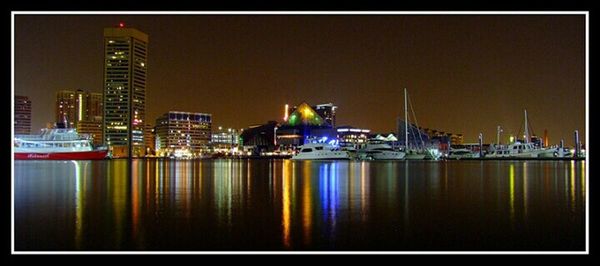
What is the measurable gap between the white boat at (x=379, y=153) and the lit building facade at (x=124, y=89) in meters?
79.9

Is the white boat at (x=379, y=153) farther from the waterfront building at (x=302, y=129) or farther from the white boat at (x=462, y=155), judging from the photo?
the waterfront building at (x=302, y=129)

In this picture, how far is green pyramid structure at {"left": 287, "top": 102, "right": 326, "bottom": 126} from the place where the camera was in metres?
154

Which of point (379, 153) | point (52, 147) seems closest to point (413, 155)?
point (379, 153)

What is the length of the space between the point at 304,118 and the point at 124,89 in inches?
2029

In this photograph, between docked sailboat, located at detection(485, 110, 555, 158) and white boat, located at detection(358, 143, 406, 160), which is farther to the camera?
docked sailboat, located at detection(485, 110, 555, 158)

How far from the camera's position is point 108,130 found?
145 meters

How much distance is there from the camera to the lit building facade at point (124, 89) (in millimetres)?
146750

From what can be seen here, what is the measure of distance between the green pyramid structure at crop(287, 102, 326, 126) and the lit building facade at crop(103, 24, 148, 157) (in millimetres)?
42852

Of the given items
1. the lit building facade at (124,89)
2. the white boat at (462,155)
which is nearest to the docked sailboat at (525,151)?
the white boat at (462,155)

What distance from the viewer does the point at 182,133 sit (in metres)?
170

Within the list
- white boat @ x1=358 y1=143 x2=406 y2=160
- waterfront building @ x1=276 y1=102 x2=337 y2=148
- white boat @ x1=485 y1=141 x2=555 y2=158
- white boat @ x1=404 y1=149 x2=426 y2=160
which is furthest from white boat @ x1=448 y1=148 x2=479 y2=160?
waterfront building @ x1=276 y1=102 x2=337 y2=148

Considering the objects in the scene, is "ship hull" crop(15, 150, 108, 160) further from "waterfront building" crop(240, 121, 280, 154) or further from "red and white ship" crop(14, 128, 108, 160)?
"waterfront building" crop(240, 121, 280, 154)

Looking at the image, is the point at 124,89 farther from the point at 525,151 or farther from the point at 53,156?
the point at 525,151

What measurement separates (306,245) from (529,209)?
27.6ft
